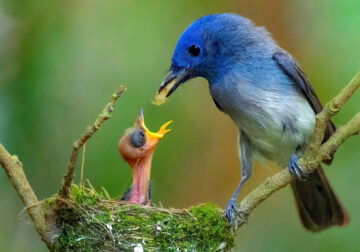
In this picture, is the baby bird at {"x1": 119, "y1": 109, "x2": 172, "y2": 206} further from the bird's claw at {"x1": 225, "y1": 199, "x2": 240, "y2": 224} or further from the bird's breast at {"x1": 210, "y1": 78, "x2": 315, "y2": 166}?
the bird's claw at {"x1": 225, "y1": 199, "x2": 240, "y2": 224}

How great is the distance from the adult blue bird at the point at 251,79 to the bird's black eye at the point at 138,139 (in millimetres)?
313

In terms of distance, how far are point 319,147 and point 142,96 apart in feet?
6.13

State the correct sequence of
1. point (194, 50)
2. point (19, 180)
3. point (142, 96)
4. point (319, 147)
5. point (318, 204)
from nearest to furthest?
point (19, 180)
point (319, 147)
point (194, 50)
point (318, 204)
point (142, 96)

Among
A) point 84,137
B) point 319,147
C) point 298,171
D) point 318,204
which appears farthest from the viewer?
point 318,204

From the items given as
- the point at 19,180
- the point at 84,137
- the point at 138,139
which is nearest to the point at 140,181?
the point at 138,139

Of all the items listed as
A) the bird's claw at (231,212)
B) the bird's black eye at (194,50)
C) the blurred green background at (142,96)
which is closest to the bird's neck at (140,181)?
the blurred green background at (142,96)

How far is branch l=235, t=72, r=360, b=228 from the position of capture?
10.5 ft

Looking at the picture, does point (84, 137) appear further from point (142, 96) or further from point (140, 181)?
point (142, 96)

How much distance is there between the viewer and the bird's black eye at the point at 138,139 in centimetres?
429

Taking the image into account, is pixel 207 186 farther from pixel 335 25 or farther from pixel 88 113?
pixel 335 25

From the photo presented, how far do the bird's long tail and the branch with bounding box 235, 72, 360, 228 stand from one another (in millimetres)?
1256

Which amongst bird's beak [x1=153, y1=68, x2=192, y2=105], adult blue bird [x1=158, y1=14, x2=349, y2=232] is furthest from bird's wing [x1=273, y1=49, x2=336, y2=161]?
bird's beak [x1=153, y1=68, x2=192, y2=105]

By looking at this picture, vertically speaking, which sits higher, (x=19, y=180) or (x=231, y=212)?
(x=19, y=180)

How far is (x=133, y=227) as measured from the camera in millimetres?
3600
